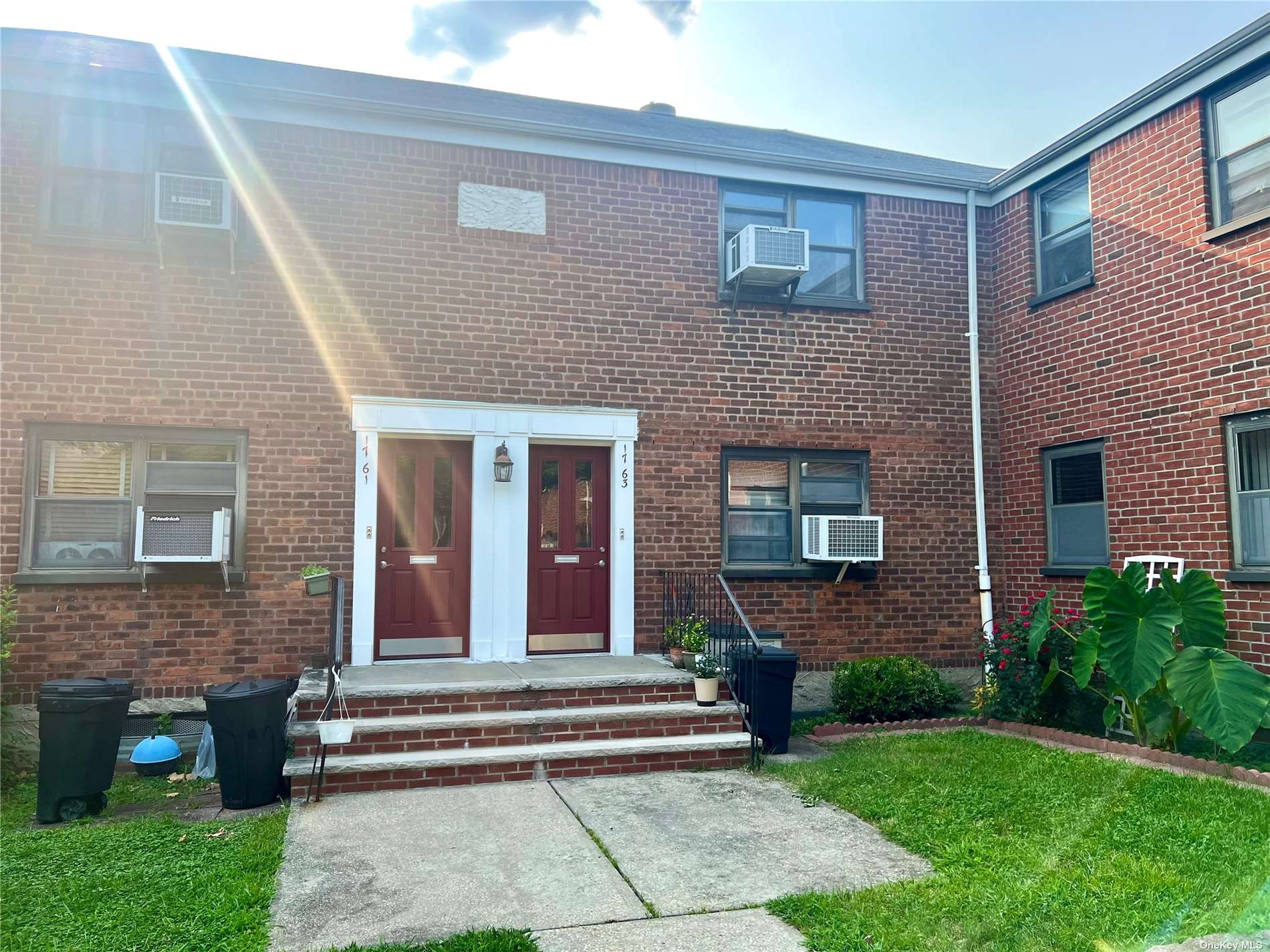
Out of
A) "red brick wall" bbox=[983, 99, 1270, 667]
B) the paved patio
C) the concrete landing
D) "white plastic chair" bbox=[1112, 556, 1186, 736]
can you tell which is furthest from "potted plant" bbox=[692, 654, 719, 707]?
"red brick wall" bbox=[983, 99, 1270, 667]

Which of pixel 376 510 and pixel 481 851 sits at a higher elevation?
pixel 376 510

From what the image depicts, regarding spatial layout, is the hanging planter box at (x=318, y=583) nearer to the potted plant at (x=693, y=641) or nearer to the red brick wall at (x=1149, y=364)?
the potted plant at (x=693, y=641)

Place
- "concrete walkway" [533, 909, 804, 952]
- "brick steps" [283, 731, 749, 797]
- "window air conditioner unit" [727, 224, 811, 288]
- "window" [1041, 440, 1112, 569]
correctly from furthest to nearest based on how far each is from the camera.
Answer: "window air conditioner unit" [727, 224, 811, 288], "window" [1041, 440, 1112, 569], "brick steps" [283, 731, 749, 797], "concrete walkway" [533, 909, 804, 952]

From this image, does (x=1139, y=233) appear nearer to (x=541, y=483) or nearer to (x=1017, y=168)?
(x=1017, y=168)

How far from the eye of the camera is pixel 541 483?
8.98 meters

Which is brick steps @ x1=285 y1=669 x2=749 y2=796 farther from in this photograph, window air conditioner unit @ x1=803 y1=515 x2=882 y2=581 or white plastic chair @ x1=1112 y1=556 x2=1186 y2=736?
white plastic chair @ x1=1112 y1=556 x2=1186 y2=736

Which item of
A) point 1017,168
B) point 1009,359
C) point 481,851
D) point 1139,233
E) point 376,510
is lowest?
point 481,851

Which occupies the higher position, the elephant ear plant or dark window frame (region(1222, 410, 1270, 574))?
dark window frame (region(1222, 410, 1270, 574))

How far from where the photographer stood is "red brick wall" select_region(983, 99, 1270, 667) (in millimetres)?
7523

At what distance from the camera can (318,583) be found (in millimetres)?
7523

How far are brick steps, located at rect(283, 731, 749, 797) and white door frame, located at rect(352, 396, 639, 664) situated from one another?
178 centimetres

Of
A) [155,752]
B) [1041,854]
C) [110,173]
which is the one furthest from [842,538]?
[110,173]

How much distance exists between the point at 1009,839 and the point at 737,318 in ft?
19.6

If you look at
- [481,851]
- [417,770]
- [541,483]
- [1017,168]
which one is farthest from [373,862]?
[1017,168]
